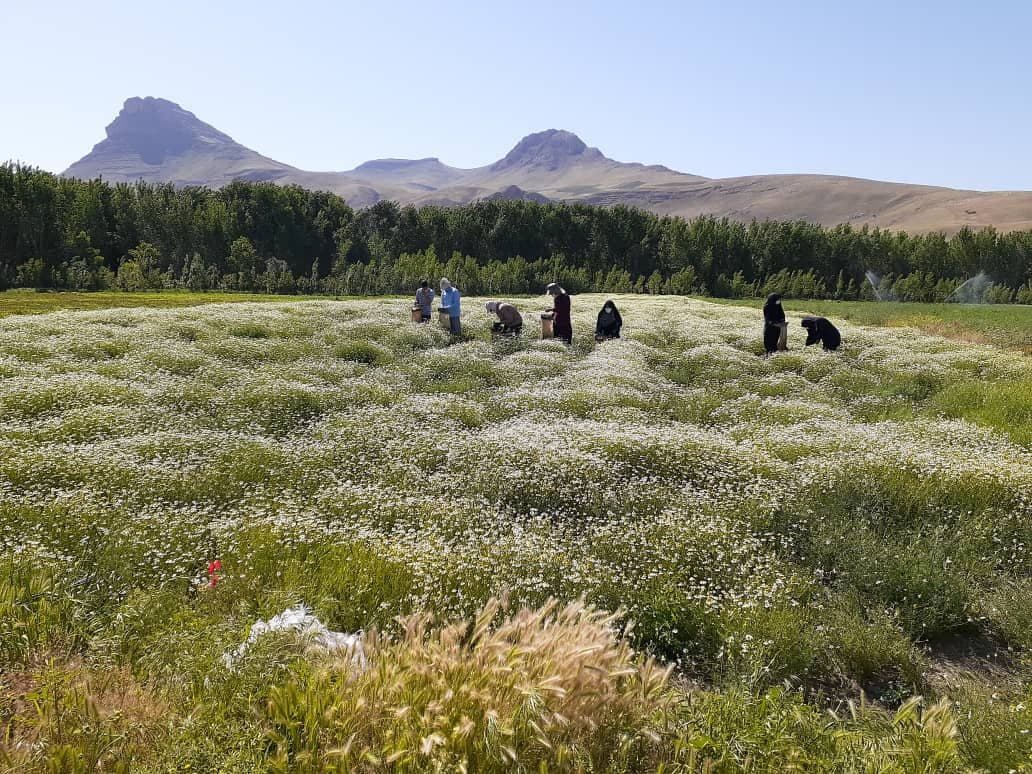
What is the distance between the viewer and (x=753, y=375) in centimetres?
1878

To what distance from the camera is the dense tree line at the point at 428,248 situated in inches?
2199

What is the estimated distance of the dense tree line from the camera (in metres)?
55.8

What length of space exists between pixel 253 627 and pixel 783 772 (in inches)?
152

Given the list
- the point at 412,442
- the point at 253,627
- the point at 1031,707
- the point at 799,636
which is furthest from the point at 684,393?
the point at 253,627

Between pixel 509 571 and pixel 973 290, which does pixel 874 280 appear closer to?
pixel 973 290

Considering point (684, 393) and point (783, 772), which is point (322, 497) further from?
point (684, 393)

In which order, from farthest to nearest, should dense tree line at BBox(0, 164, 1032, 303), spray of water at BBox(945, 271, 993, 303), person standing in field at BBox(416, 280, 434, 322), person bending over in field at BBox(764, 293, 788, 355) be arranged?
spray of water at BBox(945, 271, 993, 303), dense tree line at BBox(0, 164, 1032, 303), person standing in field at BBox(416, 280, 434, 322), person bending over in field at BBox(764, 293, 788, 355)

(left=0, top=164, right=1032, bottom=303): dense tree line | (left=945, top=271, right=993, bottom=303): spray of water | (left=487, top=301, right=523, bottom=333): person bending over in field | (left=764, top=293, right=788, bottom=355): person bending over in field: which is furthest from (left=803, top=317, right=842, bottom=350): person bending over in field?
(left=945, top=271, right=993, bottom=303): spray of water

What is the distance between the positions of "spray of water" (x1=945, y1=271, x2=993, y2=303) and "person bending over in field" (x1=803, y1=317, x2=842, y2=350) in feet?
176

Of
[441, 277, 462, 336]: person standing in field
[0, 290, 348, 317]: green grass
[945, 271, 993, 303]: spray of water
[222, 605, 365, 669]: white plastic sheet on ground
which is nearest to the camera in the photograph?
[222, 605, 365, 669]: white plastic sheet on ground

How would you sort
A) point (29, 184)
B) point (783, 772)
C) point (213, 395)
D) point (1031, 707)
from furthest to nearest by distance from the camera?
point (29, 184) < point (213, 395) < point (1031, 707) < point (783, 772)

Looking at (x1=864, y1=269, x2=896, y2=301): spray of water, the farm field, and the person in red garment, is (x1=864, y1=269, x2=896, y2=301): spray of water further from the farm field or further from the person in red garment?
the farm field

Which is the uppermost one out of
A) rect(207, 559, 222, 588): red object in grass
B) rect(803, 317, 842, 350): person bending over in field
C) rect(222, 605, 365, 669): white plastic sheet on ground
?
rect(803, 317, 842, 350): person bending over in field

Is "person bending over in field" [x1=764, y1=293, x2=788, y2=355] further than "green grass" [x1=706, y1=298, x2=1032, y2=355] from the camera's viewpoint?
No
